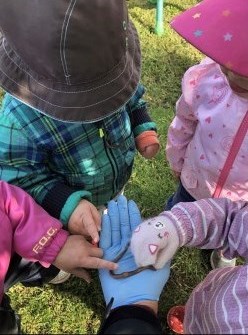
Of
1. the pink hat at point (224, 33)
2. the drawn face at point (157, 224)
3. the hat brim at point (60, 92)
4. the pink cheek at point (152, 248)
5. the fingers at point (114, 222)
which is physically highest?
the pink hat at point (224, 33)

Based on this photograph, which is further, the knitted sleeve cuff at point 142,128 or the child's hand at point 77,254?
the knitted sleeve cuff at point 142,128

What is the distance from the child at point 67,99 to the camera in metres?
0.94

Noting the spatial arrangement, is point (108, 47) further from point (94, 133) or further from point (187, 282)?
point (187, 282)

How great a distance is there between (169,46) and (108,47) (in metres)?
1.67

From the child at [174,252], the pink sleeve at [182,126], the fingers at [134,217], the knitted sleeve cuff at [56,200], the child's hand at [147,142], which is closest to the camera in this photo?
the child at [174,252]

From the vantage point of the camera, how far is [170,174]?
78.4 inches

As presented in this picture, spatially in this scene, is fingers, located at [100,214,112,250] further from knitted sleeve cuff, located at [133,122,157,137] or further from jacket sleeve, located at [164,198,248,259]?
knitted sleeve cuff, located at [133,122,157,137]

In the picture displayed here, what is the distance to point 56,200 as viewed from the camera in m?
1.20

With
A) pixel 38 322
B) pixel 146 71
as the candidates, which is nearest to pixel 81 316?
pixel 38 322

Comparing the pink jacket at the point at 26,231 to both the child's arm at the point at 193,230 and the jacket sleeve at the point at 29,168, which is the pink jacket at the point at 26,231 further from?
the child's arm at the point at 193,230

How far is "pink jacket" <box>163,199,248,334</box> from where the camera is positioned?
0.92m

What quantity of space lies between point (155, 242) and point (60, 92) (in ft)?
1.30

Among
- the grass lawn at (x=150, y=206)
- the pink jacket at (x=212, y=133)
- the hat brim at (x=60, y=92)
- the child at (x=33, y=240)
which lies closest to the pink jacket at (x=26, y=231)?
the child at (x=33, y=240)

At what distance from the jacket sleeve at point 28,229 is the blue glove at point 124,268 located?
0.37ft
